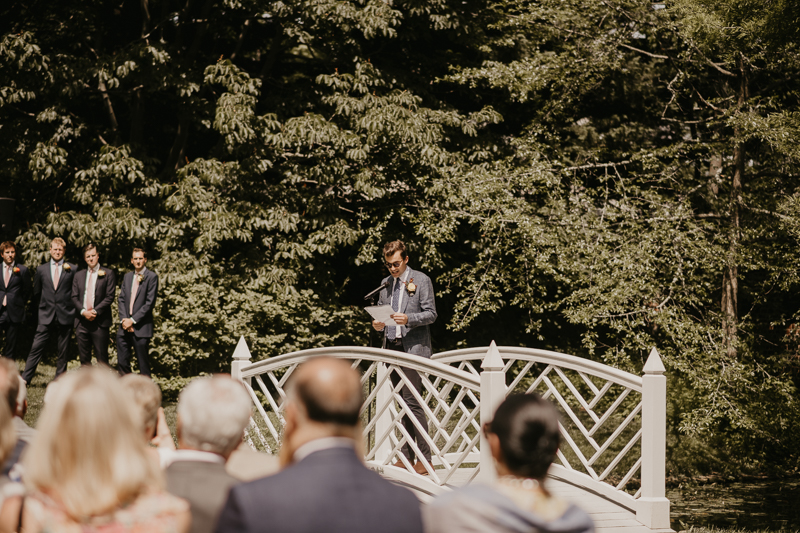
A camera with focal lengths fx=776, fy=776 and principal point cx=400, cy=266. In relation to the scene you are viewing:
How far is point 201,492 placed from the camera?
2498mm

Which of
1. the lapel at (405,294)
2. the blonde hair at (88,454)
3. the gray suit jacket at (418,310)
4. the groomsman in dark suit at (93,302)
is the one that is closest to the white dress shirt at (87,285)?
the groomsman in dark suit at (93,302)

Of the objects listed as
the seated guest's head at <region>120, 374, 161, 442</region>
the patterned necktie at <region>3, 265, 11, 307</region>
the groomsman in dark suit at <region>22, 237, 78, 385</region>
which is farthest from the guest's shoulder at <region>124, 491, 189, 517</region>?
the patterned necktie at <region>3, 265, 11, 307</region>

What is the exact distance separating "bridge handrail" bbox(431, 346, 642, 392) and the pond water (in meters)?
3.97

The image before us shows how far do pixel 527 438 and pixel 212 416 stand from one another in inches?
39.9

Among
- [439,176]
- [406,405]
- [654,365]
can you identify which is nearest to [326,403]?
[406,405]

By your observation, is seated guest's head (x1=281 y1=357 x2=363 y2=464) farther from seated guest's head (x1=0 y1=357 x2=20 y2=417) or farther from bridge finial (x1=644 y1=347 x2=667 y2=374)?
bridge finial (x1=644 y1=347 x2=667 y2=374)

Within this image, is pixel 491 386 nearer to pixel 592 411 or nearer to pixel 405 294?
pixel 405 294

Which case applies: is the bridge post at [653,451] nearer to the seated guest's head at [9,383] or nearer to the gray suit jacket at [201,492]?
the gray suit jacket at [201,492]

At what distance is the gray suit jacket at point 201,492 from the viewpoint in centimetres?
249

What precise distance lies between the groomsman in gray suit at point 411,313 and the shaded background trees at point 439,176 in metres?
5.05

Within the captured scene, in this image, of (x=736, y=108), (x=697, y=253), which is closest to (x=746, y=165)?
(x=736, y=108)

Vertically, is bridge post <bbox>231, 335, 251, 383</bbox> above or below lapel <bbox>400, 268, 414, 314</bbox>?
below

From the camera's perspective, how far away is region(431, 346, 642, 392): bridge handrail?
Answer: 19.6 feet

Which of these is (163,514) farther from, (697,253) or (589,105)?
(589,105)
